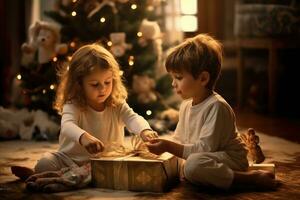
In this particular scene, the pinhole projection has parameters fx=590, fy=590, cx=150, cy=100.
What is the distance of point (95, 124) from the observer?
2.11 metres

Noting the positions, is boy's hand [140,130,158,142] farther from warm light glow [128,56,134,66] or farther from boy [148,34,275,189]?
warm light glow [128,56,134,66]

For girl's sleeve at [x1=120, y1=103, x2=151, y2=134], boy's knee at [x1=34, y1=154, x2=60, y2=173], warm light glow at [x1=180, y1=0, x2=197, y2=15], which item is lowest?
boy's knee at [x1=34, y1=154, x2=60, y2=173]

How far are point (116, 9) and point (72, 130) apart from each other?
1.33 metres

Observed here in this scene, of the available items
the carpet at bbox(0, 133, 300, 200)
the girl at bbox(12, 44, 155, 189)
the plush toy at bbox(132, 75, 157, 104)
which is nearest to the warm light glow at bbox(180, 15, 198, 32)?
the plush toy at bbox(132, 75, 157, 104)

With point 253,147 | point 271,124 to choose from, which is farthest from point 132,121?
point 271,124

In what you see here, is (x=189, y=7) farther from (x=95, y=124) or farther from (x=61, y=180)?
(x=61, y=180)

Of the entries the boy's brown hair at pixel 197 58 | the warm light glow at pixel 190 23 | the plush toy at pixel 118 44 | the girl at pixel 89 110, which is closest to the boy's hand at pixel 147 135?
the girl at pixel 89 110

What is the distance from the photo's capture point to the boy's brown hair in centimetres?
193

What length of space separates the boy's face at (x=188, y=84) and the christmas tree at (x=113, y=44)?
114 cm

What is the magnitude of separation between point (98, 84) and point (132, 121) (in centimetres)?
19

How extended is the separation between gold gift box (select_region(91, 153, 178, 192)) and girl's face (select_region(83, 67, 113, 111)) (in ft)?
0.85

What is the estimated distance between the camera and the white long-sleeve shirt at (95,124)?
81.3 inches

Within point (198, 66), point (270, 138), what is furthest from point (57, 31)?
point (198, 66)

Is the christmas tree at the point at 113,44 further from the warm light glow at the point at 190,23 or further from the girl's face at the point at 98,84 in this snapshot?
the warm light glow at the point at 190,23
